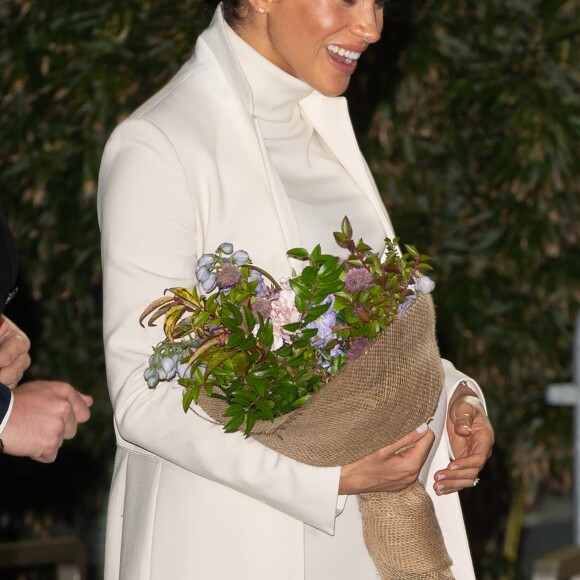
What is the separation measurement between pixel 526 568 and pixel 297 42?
11.7 ft

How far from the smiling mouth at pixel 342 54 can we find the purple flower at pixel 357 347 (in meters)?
0.58

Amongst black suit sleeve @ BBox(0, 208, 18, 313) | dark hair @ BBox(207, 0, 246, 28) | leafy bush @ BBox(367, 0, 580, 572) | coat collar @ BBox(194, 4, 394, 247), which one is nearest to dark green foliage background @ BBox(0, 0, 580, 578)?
leafy bush @ BBox(367, 0, 580, 572)

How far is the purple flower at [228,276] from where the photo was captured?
1.78m

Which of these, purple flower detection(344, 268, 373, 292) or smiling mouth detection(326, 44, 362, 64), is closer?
purple flower detection(344, 268, 373, 292)

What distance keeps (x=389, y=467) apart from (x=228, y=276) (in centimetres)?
37

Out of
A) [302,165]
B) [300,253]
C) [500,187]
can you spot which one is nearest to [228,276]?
[300,253]

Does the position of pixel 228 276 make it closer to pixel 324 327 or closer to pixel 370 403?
pixel 324 327

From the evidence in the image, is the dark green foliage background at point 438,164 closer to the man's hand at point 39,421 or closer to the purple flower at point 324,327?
the man's hand at point 39,421

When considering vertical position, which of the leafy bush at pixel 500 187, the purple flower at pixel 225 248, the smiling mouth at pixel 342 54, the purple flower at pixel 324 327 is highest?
the smiling mouth at pixel 342 54

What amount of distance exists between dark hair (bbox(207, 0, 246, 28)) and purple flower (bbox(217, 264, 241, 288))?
0.58 metres

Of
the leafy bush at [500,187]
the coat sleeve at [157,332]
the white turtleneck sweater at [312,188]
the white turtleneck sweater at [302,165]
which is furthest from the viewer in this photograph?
the leafy bush at [500,187]

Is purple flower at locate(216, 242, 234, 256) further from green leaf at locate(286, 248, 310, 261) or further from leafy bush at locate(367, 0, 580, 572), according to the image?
leafy bush at locate(367, 0, 580, 572)

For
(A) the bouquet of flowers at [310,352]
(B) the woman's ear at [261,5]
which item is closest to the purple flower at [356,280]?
(A) the bouquet of flowers at [310,352]

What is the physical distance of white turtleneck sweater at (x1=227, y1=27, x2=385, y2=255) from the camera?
2.12m
